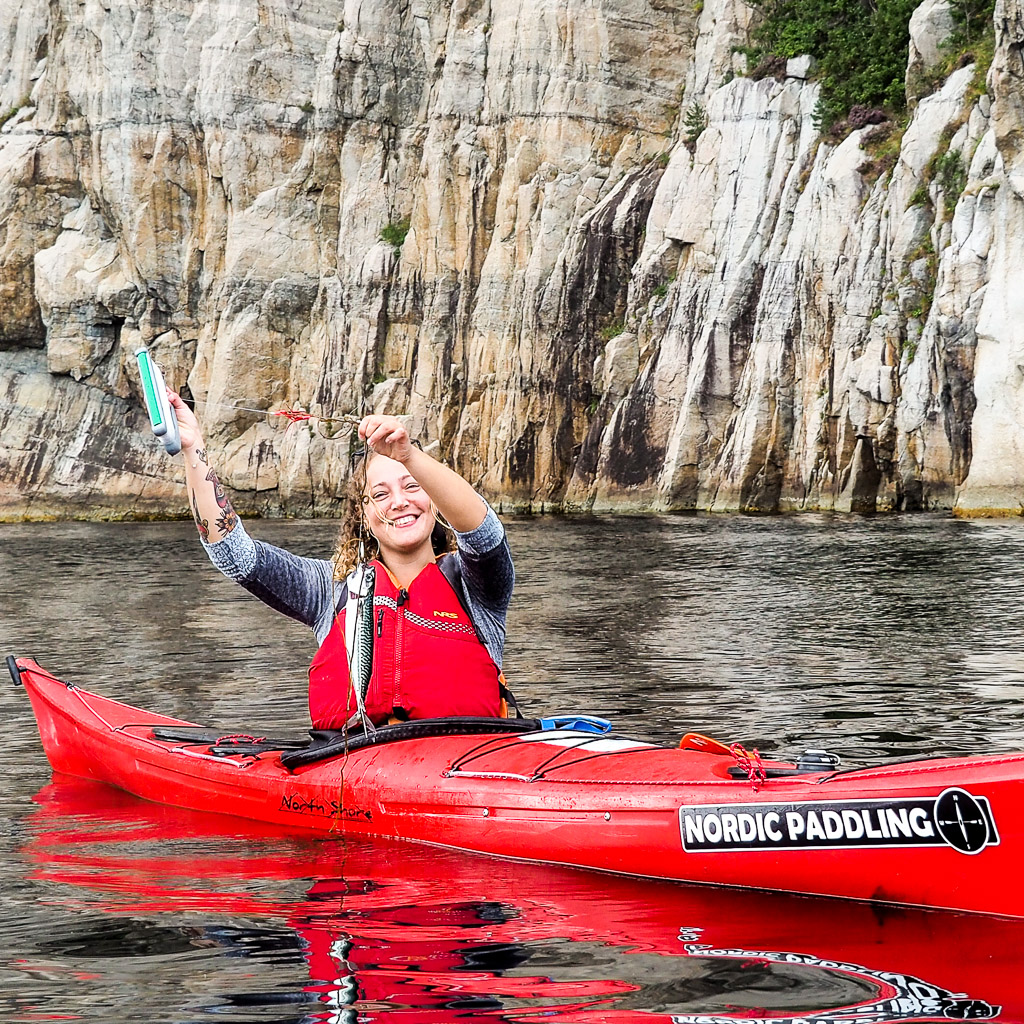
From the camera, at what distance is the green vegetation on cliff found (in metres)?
35.8

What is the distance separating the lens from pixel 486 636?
21.3 ft

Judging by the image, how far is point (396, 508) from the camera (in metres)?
6.38

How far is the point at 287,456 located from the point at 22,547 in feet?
58.7

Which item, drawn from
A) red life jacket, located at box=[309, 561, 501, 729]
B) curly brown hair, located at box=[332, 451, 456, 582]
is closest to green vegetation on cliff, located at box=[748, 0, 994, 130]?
curly brown hair, located at box=[332, 451, 456, 582]

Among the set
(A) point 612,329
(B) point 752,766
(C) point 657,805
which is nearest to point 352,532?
(C) point 657,805

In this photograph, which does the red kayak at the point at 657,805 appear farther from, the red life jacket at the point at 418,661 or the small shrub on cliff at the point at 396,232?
the small shrub on cliff at the point at 396,232

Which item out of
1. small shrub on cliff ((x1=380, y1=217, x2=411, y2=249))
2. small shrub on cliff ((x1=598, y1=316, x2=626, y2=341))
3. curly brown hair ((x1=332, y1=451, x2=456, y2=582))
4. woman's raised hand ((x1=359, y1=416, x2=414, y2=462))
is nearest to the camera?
woman's raised hand ((x1=359, y1=416, x2=414, y2=462))

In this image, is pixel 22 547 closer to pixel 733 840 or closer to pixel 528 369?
pixel 528 369

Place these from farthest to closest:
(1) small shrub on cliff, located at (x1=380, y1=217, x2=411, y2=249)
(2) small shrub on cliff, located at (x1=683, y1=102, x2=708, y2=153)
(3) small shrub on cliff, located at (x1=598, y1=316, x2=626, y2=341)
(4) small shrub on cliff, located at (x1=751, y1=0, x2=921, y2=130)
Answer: (1) small shrub on cliff, located at (x1=380, y1=217, x2=411, y2=249) → (3) small shrub on cliff, located at (x1=598, y1=316, x2=626, y2=341) → (2) small shrub on cliff, located at (x1=683, y1=102, x2=708, y2=153) → (4) small shrub on cliff, located at (x1=751, y1=0, x2=921, y2=130)

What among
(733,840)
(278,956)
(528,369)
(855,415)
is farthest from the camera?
(528,369)

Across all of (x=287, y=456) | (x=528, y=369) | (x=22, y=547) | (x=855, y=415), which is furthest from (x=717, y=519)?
(x=287, y=456)

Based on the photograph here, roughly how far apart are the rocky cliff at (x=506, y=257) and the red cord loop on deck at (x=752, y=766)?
2524 centimetres

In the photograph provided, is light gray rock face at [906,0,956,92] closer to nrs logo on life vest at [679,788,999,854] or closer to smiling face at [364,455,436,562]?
smiling face at [364,455,436,562]

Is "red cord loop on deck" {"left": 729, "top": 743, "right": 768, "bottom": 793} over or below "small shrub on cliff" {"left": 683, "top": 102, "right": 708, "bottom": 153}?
below
